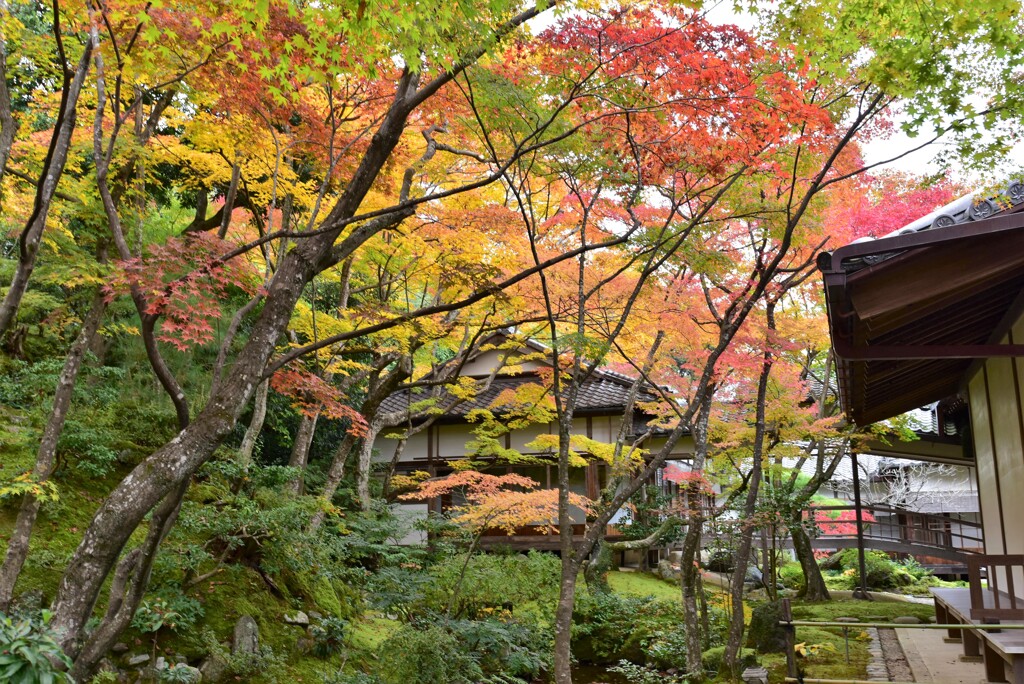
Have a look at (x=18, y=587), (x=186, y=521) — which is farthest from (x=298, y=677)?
(x=18, y=587)

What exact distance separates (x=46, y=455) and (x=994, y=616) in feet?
29.0

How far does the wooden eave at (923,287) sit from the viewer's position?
15.4 ft

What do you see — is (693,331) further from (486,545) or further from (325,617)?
(486,545)

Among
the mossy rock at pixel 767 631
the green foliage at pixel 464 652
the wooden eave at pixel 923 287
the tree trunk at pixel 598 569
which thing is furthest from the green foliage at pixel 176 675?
the tree trunk at pixel 598 569

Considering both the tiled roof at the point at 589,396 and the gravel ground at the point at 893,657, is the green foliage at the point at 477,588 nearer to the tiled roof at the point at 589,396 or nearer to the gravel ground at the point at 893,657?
the gravel ground at the point at 893,657

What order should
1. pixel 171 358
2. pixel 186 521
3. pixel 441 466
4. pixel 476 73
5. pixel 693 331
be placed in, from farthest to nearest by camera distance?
pixel 441 466 < pixel 171 358 < pixel 693 331 < pixel 186 521 < pixel 476 73

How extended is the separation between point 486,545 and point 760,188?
Answer: 1199cm

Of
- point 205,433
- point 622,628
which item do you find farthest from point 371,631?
point 205,433

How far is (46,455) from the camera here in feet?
25.8

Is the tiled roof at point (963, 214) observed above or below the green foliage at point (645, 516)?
above

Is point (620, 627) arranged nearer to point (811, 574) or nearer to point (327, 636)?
point (327, 636)

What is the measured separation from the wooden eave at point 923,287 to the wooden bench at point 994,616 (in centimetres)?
174

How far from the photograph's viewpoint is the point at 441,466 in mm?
19719

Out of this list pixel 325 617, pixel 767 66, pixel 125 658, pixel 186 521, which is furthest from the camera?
pixel 325 617
